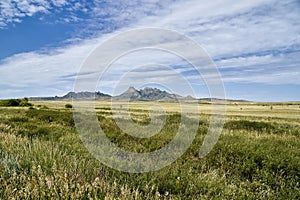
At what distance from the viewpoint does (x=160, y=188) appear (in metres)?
5.67

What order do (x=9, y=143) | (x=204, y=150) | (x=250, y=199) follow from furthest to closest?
(x=204, y=150) → (x=9, y=143) → (x=250, y=199)

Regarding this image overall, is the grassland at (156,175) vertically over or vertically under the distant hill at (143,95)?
under

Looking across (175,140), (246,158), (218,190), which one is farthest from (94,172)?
(175,140)

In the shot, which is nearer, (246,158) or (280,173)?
(280,173)

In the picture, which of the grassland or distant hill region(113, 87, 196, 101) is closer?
the grassland

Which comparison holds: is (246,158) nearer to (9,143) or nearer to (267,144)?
(267,144)

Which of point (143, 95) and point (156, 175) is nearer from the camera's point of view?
point (156, 175)

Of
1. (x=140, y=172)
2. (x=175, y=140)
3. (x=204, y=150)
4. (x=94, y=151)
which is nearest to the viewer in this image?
(x=140, y=172)

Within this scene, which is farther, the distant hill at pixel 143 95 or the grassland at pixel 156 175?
the distant hill at pixel 143 95

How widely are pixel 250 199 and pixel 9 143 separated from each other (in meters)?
6.25

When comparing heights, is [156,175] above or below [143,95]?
below

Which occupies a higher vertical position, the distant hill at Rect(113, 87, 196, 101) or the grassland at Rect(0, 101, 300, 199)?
the distant hill at Rect(113, 87, 196, 101)

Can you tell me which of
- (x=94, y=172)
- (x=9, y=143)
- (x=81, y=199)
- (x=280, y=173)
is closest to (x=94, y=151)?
(x=9, y=143)

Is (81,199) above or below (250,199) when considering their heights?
above
